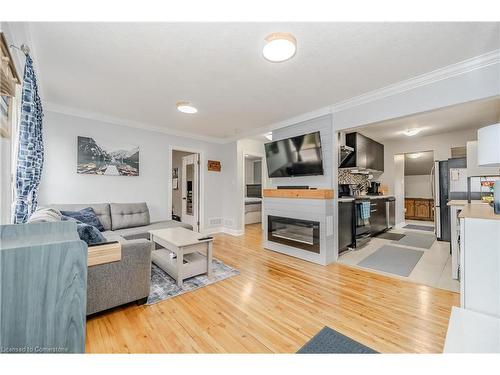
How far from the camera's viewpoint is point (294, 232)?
3529 mm

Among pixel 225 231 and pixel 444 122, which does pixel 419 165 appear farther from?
pixel 225 231

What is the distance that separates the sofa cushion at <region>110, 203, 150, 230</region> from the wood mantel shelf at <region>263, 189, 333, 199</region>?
2269 millimetres

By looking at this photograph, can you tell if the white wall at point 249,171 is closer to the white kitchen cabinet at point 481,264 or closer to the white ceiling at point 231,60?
the white ceiling at point 231,60

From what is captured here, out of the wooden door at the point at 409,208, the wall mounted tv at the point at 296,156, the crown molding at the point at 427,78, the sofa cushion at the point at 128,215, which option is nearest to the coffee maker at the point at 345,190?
the wall mounted tv at the point at 296,156

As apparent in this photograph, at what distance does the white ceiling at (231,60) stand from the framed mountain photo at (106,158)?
66 cm

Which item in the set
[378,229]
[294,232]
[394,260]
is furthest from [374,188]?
[294,232]

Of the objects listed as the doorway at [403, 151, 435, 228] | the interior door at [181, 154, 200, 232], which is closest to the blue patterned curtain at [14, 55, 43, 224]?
the interior door at [181, 154, 200, 232]

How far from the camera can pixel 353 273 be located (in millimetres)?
2807

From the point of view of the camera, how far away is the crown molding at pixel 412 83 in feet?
6.70

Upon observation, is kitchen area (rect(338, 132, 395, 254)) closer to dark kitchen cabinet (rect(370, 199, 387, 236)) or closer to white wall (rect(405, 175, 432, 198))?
dark kitchen cabinet (rect(370, 199, 387, 236))

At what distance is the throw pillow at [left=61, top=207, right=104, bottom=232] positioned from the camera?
2.96 m
